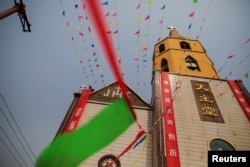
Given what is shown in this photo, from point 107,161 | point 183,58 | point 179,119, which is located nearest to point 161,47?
point 183,58

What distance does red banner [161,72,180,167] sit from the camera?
8391mm

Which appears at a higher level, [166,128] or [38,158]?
[166,128]

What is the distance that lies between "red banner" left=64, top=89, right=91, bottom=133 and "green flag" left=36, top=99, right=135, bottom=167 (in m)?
0.36

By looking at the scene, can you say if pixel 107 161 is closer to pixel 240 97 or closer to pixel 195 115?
pixel 195 115

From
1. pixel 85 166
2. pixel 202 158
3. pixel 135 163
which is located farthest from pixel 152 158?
pixel 85 166

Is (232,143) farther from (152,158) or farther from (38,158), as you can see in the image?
(38,158)

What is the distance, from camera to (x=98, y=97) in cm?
1366

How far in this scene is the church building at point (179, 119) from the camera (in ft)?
30.2

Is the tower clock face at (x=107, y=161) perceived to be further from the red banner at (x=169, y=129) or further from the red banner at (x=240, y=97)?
the red banner at (x=240, y=97)

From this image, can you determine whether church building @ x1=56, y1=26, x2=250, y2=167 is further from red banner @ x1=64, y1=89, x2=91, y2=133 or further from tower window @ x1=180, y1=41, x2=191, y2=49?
tower window @ x1=180, y1=41, x2=191, y2=49

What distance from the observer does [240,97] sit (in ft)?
40.6

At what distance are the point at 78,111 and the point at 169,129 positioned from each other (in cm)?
519

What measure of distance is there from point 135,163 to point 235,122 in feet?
17.5

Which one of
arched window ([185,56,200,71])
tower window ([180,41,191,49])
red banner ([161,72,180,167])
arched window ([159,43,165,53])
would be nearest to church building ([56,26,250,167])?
red banner ([161,72,180,167])
